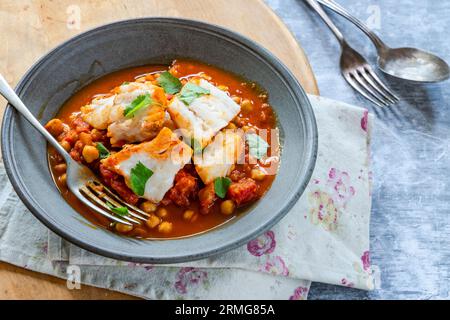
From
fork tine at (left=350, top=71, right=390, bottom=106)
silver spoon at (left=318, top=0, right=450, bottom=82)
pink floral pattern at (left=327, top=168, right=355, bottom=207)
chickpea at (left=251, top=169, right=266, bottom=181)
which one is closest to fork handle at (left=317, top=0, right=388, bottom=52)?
silver spoon at (left=318, top=0, right=450, bottom=82)

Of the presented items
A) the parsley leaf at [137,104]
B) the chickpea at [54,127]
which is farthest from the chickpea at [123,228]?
the chickpea at [54,127]

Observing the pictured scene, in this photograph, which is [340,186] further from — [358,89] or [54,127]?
[54,127]

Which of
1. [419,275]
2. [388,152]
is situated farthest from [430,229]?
[388,152]

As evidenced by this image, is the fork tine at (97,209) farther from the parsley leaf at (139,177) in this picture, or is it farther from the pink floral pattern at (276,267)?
the pink floral pattern at (276,267)

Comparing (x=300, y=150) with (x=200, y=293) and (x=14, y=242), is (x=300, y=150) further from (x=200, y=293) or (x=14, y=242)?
(x=14, y=242)

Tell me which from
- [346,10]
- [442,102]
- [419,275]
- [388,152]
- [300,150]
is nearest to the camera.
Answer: [300,150]

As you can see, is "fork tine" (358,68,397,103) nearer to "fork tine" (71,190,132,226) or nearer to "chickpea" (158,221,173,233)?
"chickpea" (158,221,173,233)
